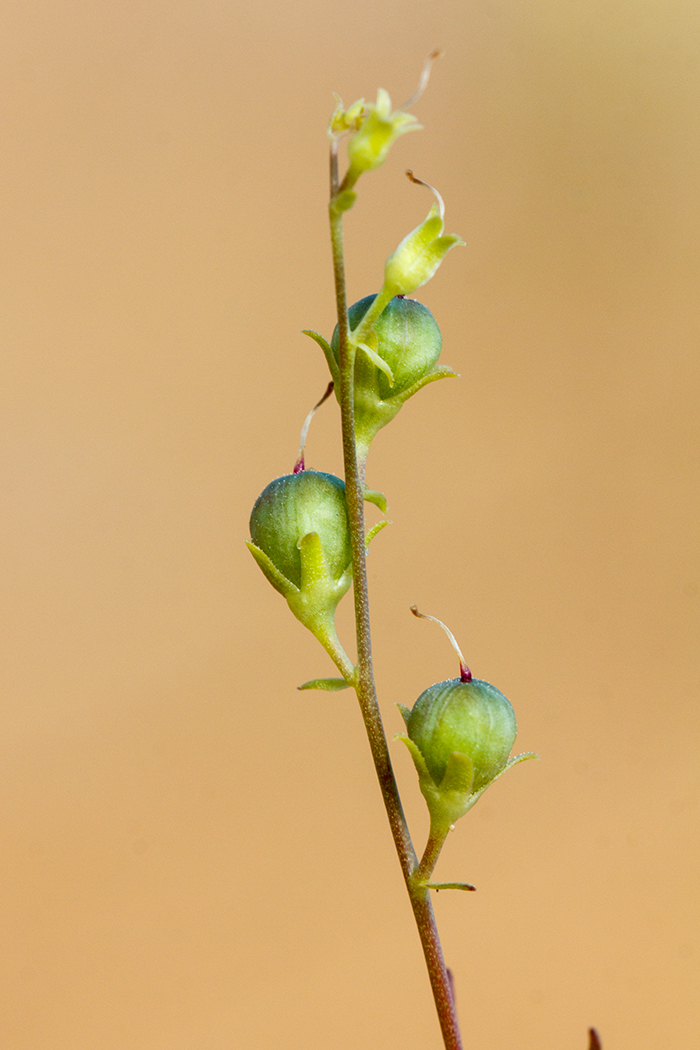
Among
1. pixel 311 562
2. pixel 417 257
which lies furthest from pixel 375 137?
pixel 311 562

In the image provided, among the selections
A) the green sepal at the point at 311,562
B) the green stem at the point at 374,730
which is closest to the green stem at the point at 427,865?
the green stem at the point at 374,730

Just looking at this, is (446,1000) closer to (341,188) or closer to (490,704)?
(490,704)

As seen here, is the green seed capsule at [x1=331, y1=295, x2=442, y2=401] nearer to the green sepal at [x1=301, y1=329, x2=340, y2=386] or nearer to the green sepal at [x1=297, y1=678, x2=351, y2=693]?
the green sepal at [x1=301, y1=329, x2=340, y2=386]

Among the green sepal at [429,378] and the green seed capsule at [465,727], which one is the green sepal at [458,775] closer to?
the green seed capsule at [465,727]

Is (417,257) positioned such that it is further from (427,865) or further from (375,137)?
(427,865)

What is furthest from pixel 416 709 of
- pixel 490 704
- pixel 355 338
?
pixel 355 338

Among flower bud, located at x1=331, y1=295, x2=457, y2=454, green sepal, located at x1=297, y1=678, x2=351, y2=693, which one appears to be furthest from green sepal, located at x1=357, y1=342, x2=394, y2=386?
green sepal, located at x1=297, y1=678, x2=351, y2=693
